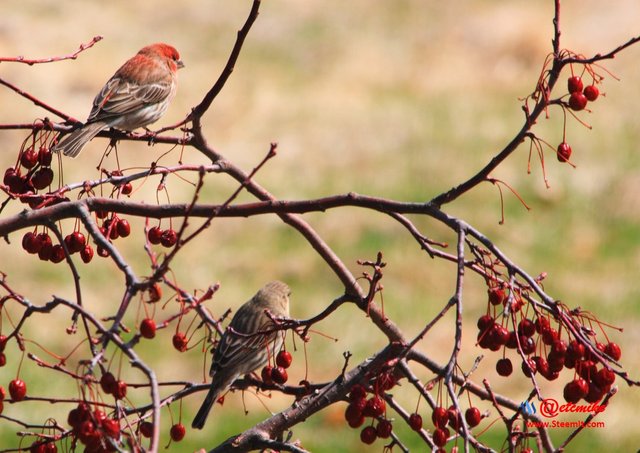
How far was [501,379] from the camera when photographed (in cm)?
941

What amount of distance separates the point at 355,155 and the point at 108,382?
1069 centimetres

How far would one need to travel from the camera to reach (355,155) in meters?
13.2

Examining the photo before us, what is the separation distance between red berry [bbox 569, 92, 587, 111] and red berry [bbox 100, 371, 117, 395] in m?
1.67

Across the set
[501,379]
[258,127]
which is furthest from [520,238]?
[258,127]

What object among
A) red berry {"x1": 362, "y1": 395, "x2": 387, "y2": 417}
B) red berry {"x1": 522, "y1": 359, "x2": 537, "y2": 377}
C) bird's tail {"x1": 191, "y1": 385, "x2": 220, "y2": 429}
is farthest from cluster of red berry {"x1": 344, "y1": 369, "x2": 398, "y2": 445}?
bird's tail {"x1": 191, "y1": 385, "x2": 220, "y2": 429}

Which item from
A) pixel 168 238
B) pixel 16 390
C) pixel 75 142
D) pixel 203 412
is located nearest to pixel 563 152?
pixel 168 238

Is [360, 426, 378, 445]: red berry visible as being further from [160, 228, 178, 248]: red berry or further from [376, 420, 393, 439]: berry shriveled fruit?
[160, 228, 178, 248]: red berry

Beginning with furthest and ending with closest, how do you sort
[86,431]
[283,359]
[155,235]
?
1. [155,235]
2. [283,359]
3. [86,431]

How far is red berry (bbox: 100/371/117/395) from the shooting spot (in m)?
2.60

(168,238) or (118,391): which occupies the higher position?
(168,238)

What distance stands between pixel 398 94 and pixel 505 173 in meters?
2.96

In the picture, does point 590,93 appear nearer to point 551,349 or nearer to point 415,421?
point 551,349

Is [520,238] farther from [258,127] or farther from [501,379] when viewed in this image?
[258,127]

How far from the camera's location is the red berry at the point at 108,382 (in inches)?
102
